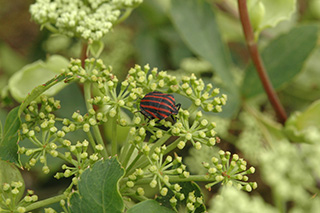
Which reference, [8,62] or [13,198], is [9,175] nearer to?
[13,198]

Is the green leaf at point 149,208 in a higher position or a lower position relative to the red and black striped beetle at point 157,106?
lower

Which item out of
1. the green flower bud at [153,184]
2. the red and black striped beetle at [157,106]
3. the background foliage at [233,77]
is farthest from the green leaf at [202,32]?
the green flower bud at [153,184]

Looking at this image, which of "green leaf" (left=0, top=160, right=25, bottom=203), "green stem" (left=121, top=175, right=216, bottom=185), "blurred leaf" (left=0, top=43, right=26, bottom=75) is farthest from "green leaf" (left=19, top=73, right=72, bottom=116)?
"blurred leaf" (left=0, top=43, right=26, bottom=75)

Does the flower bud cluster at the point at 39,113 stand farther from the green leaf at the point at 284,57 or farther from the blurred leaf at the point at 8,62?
the blurred leaf at the point at 8,62

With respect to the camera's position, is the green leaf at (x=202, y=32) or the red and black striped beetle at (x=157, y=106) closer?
the red and black striped beetle at (x=157, y=106)

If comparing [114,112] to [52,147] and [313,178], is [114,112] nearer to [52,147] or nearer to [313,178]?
[52,147]

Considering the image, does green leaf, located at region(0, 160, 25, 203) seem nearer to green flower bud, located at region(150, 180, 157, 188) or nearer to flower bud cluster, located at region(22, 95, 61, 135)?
flower bud cluster, located at region(22, 95, 61, 135)

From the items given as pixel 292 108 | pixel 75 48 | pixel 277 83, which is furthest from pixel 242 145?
pixel 75 48
